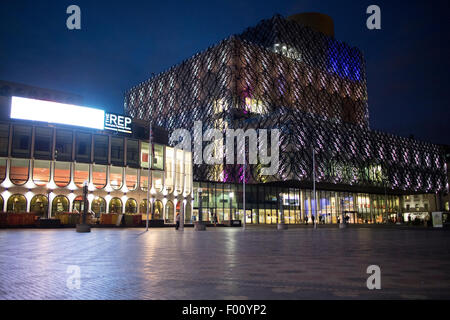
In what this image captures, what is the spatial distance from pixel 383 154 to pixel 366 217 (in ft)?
51.7

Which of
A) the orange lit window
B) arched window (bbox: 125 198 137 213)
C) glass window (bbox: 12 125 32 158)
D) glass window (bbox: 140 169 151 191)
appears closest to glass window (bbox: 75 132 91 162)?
glass window (bbox: 12 125 32 158)

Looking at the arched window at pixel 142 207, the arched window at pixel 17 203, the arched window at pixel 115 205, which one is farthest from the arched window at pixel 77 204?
the arched window at pixel 142 207

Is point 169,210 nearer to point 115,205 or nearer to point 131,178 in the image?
point 131,178

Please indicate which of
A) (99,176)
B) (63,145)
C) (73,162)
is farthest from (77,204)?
(63,145)

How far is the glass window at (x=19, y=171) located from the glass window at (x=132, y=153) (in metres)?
14.7

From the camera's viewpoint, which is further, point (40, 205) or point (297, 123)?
point (297, 123)

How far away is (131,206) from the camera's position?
61.6 meters

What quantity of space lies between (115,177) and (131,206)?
512 centimetres

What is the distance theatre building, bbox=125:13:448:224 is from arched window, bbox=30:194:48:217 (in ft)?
91.5

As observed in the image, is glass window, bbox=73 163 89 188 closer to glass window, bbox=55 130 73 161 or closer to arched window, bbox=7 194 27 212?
glass window, bbox=55 130 73 161

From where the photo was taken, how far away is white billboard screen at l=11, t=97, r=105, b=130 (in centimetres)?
5294

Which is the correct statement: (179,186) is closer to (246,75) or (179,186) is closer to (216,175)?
(216,175)

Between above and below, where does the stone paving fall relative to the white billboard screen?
below
